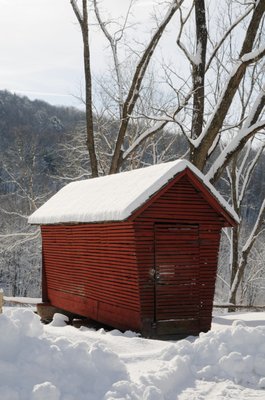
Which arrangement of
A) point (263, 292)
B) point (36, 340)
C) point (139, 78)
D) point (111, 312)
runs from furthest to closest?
point (263, 292)
point (139, 78)
point (111, 312)
point (36, 340)

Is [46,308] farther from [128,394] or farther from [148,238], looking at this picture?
[128,394]

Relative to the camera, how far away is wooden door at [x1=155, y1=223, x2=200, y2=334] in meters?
11.2

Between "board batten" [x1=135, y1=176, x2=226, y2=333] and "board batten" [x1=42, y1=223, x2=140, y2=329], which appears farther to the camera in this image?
"board batten" [x1=42, y1=223, x2=140, y2=329]

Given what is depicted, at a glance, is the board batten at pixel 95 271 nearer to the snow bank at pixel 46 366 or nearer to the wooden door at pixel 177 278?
the wooden door at pixel 177 278

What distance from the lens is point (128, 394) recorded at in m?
5.96

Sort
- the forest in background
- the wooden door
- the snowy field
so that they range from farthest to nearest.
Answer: the forest in background, the wooden door, the snowy field

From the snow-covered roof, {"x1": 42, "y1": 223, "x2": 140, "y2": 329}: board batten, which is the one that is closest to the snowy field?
{"x1": 42, "y1": 223, "x2": 140, "y2": 329}: board batten

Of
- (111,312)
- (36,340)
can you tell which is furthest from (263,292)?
(36,340)

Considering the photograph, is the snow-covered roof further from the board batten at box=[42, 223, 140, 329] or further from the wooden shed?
the board batten at box=[42, 223, 140, 329]

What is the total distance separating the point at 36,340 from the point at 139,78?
14.4 m

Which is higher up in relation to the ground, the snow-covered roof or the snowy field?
the snow-covered roof

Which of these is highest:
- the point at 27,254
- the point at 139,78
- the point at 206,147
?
the point at 139,78

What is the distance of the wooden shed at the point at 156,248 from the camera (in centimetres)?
1104

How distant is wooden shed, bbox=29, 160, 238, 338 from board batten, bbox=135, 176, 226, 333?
0.02 m
